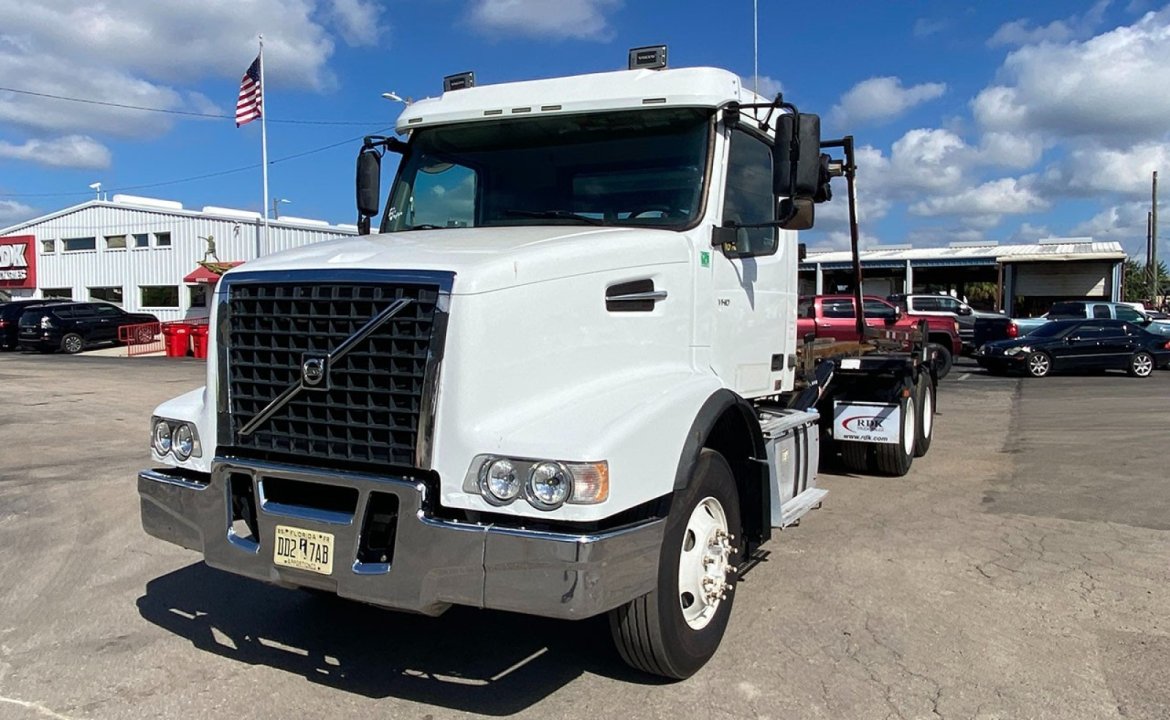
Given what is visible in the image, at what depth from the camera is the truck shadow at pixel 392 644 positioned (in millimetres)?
3906

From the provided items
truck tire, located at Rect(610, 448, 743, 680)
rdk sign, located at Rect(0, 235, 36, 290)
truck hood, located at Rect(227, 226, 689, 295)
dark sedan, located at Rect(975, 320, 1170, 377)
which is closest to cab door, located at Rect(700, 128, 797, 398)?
truck hood, located at Rect(227, 226, 689, 295)

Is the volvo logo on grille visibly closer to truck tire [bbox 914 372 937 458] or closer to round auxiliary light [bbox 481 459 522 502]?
round auxiliary light [bbox 481 459 522 502]

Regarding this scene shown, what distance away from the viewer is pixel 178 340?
2875 cm

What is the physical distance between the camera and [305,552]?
343cm

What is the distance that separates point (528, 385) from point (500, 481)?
1.52 ft

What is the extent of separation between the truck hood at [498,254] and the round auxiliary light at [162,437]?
0.77 metres

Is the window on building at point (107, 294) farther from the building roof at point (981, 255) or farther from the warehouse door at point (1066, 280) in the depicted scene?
the warehouse door at point (1066, 280)

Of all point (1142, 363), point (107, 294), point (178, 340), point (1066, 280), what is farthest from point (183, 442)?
point (107, 294)

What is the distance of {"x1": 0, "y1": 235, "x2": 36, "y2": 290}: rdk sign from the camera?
44.4m

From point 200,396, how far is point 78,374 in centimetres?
1963

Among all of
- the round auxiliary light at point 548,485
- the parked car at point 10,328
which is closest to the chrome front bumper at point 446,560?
the round auxiliary light at point 548,485

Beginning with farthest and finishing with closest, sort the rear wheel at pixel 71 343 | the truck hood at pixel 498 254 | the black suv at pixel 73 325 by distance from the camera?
the rear wheel at pixel 71 343 → the black suv at pixel 73 325 → the truck hood at pixel 498 254

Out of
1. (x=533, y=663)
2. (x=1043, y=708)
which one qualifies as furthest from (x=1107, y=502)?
(x=533, y=663)

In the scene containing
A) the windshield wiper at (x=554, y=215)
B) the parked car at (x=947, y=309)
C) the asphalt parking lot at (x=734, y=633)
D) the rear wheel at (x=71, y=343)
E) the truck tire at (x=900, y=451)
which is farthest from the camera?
the rear wheel at (x=71, y=343)
